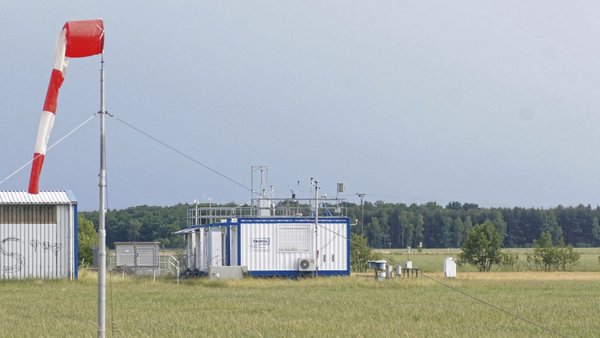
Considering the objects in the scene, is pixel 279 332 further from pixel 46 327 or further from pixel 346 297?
pixel 346 297

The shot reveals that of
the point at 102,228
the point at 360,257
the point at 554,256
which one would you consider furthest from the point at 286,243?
the point at 554,256

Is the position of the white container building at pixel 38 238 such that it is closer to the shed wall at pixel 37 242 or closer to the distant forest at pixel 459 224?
the shed wall at pixel 37 242

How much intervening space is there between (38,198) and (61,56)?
27.7 metres

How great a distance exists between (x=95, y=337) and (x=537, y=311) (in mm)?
10955

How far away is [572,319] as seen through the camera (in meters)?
23.2

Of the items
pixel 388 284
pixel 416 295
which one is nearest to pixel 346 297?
pixel 416 295

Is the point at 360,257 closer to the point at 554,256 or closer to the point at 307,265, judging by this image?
the point at 554,256

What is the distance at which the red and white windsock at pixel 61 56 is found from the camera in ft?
51.0

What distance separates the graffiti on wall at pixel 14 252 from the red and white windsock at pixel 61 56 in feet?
89.7

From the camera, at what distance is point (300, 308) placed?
88.1 feet

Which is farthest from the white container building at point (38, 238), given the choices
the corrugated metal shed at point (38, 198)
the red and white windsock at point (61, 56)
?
the red and white windsock at point (61, 56)

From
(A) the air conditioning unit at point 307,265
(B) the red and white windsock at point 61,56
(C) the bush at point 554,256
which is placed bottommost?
(C) the bush at point 554,256

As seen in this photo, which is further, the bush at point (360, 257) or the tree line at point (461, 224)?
the tree line at point (461, 224)

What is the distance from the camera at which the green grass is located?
20.8 metres
